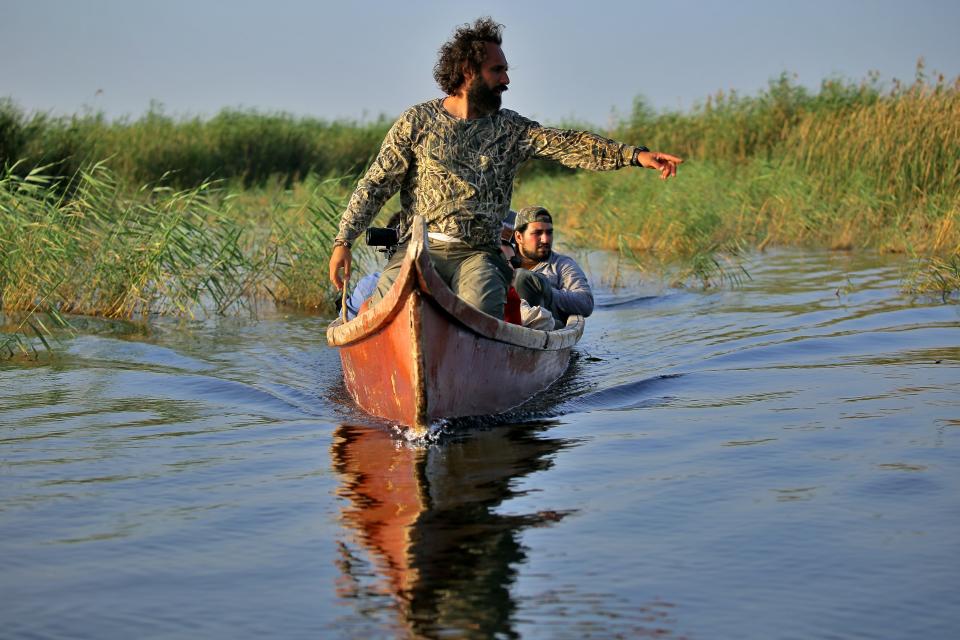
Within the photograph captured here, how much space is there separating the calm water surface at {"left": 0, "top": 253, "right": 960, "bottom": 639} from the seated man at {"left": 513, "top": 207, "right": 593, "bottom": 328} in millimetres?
451

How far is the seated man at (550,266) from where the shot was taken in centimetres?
862

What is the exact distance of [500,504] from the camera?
16.7 ft

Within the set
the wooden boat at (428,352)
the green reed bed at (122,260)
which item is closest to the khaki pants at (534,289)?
the wooden boat at (428,352)

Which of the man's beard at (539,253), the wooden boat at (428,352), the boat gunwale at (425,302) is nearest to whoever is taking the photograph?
the boat gunwale at (425,302)

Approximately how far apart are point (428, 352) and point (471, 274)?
685 millimetres

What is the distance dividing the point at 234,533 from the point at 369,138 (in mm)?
23668

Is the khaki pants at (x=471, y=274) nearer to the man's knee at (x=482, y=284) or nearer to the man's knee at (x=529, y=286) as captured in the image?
the man's knee at (x=482, y=284)

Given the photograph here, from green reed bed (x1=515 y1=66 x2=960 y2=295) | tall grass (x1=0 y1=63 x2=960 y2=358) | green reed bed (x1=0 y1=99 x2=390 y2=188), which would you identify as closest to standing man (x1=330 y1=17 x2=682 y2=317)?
tall grass (x1=0 y1=63 x2=960 y2=358)

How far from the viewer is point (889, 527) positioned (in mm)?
4695

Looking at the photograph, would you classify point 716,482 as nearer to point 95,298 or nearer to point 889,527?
point 889,527

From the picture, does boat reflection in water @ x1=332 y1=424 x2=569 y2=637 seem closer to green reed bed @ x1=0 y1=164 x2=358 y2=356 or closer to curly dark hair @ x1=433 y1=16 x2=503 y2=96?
curly dark hair @ x1=433 y1=16 x2=503 y2=96

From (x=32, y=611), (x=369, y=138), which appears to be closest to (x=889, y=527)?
(x=32, y=611)

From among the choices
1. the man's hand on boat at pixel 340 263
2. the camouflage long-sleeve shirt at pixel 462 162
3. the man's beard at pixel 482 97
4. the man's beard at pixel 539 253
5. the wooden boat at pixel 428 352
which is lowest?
the wooden boat at pixel 428 352

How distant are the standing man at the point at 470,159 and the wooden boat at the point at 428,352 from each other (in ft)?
0.95
